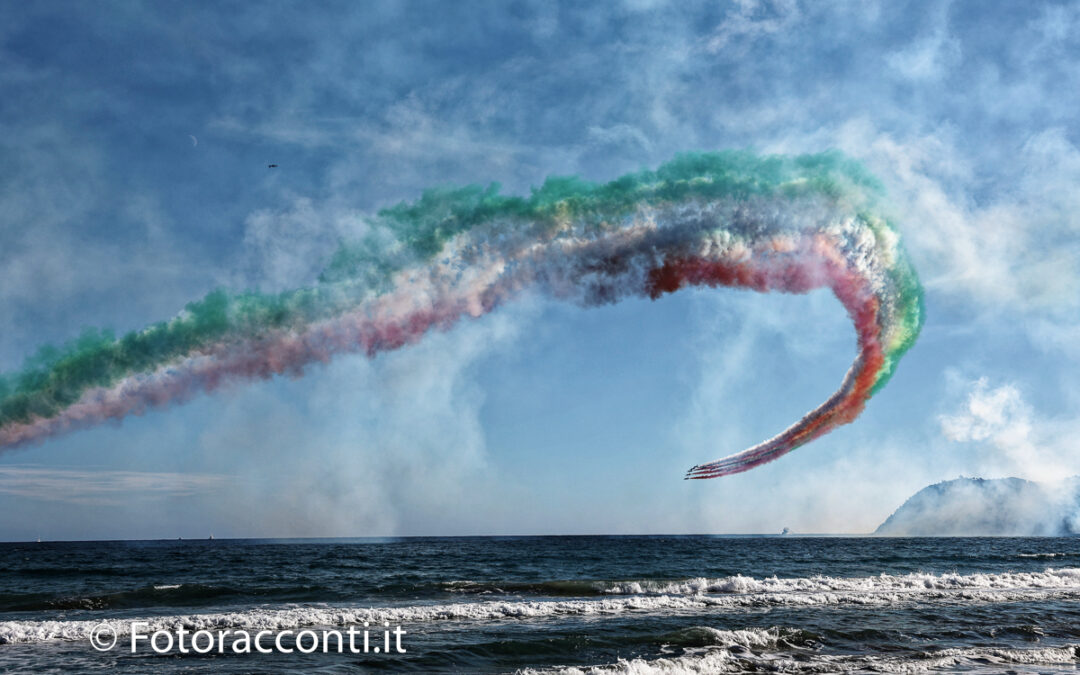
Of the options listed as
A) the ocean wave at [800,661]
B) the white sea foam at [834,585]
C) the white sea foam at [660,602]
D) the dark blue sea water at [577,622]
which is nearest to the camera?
the ocean wave at [800,661]

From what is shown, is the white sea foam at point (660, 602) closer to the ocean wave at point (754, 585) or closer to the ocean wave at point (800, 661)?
the ocean wave at point (754, 585)

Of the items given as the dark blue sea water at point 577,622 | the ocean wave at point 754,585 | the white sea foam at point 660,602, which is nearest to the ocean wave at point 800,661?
the dark blue sea water at point 577,622

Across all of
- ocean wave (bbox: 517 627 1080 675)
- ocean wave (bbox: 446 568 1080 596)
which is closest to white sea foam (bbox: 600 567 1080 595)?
ocean wave (bbox: 446 568 1080 596)

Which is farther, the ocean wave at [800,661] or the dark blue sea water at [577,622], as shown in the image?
the dark blue sea water at [577,622]

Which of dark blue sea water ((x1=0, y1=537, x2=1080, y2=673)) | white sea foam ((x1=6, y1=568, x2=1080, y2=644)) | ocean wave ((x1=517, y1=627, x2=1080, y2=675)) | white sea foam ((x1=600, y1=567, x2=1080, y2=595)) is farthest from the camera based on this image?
white sea foam ((x1=600, y1=567, x2=1080, y2=595))

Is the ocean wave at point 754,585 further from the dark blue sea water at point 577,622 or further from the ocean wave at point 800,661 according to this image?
the ocean wave at point 800,661

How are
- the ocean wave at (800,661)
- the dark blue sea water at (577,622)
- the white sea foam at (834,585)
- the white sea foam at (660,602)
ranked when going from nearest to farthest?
the ocean wave at (800,661) → the dark blue sea water at (577,622) → the white sea foam at (660,602) → the white sea foam at (834,585)

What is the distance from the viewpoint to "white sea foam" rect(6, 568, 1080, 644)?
2016 centimetres

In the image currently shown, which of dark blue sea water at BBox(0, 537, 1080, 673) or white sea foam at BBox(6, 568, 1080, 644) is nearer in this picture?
dark blue sea water at BBox(0, 537, 1080, 673)

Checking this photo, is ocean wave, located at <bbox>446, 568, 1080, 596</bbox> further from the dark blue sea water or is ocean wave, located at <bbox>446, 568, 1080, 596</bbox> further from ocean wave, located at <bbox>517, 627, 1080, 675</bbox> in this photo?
ocean wave, located at <bbox>517, 627, 1080, 675</bbox>

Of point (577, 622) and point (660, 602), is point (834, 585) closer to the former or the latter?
point (660, 602)

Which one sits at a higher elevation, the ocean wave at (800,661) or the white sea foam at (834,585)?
the ocean wave at (800,661)

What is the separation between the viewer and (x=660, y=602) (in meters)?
24.2

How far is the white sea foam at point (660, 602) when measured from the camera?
20.2 metres
